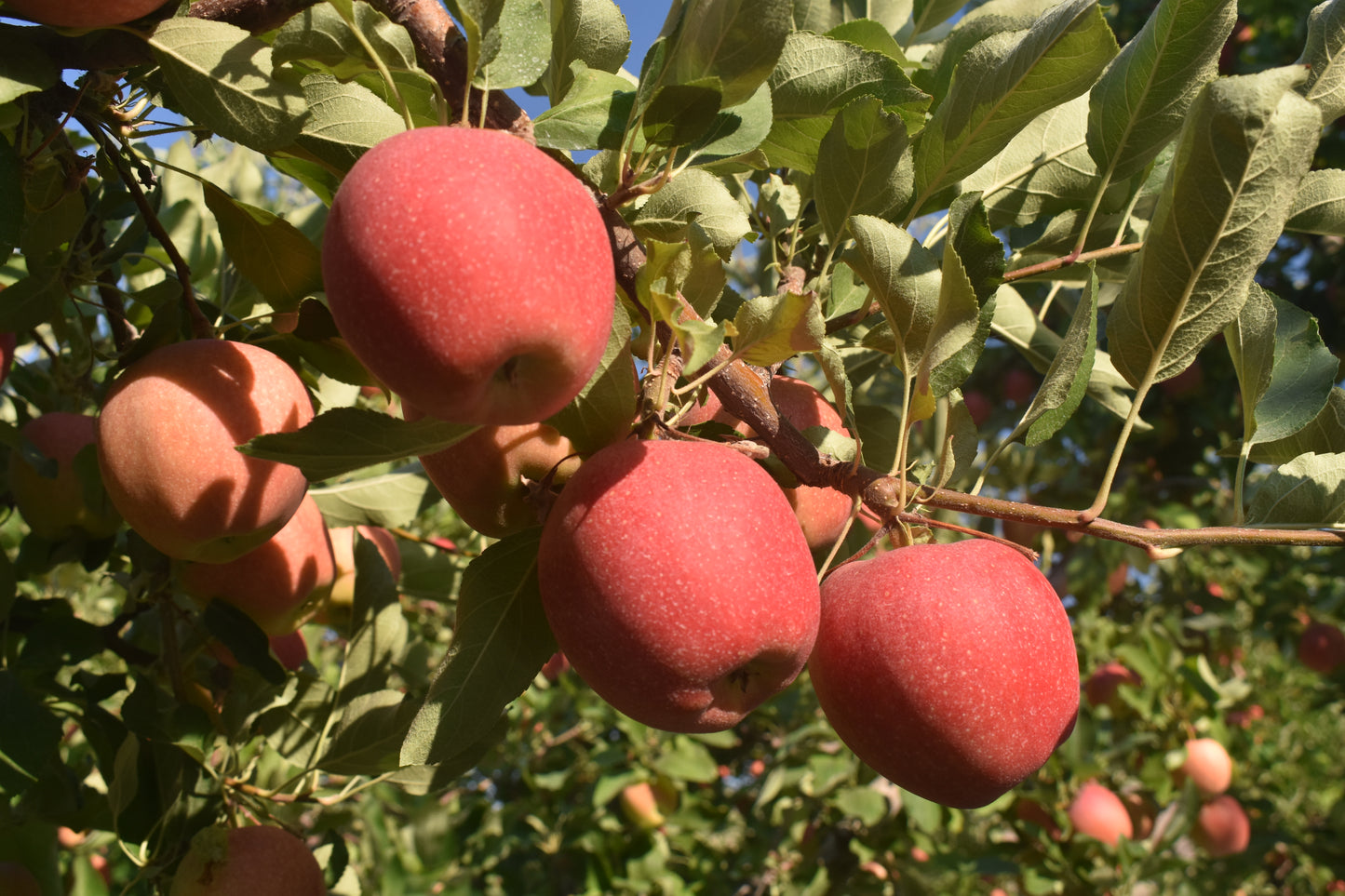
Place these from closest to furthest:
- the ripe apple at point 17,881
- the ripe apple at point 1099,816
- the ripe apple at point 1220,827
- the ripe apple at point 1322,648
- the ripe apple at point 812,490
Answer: the ripe apple at point 812,490 < the ripe apple at point 17,881 < the ripe apple at point 1099,816 < the ripe apple at point 1220,827 < the ripe apple at point 1322,648

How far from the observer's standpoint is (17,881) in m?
1.34

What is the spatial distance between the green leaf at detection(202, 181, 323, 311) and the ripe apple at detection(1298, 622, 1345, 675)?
4.37 m

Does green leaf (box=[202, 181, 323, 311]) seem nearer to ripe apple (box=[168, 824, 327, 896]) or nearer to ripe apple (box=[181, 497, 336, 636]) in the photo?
ripe apple (box=[181, 497, 336, 636])

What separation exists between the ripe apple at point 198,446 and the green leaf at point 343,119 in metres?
0.25

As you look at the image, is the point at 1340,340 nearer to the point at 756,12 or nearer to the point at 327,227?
the point at 756,12

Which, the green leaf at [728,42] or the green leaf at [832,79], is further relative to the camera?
the green leaf at [832,79]

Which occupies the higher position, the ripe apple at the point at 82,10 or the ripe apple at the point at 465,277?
the ripe apple at the point at 82,10

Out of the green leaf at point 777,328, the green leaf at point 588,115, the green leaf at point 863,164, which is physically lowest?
the green leaf at point 777,328

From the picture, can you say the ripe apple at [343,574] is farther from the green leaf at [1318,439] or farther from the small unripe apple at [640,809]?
the small unripe apple at [640,809]

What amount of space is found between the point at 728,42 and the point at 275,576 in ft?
2.81

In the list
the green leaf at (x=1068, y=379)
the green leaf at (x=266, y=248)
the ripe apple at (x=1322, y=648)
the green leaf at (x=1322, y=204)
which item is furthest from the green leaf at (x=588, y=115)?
the ripe apple at (x=1322, y=648)

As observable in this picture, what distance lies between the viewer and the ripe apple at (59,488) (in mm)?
1414

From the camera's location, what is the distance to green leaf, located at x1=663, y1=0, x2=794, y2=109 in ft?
2.60

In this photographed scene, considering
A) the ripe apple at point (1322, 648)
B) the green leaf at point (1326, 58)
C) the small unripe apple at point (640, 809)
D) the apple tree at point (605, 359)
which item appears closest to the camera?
the apple tree at point (605, 359)
